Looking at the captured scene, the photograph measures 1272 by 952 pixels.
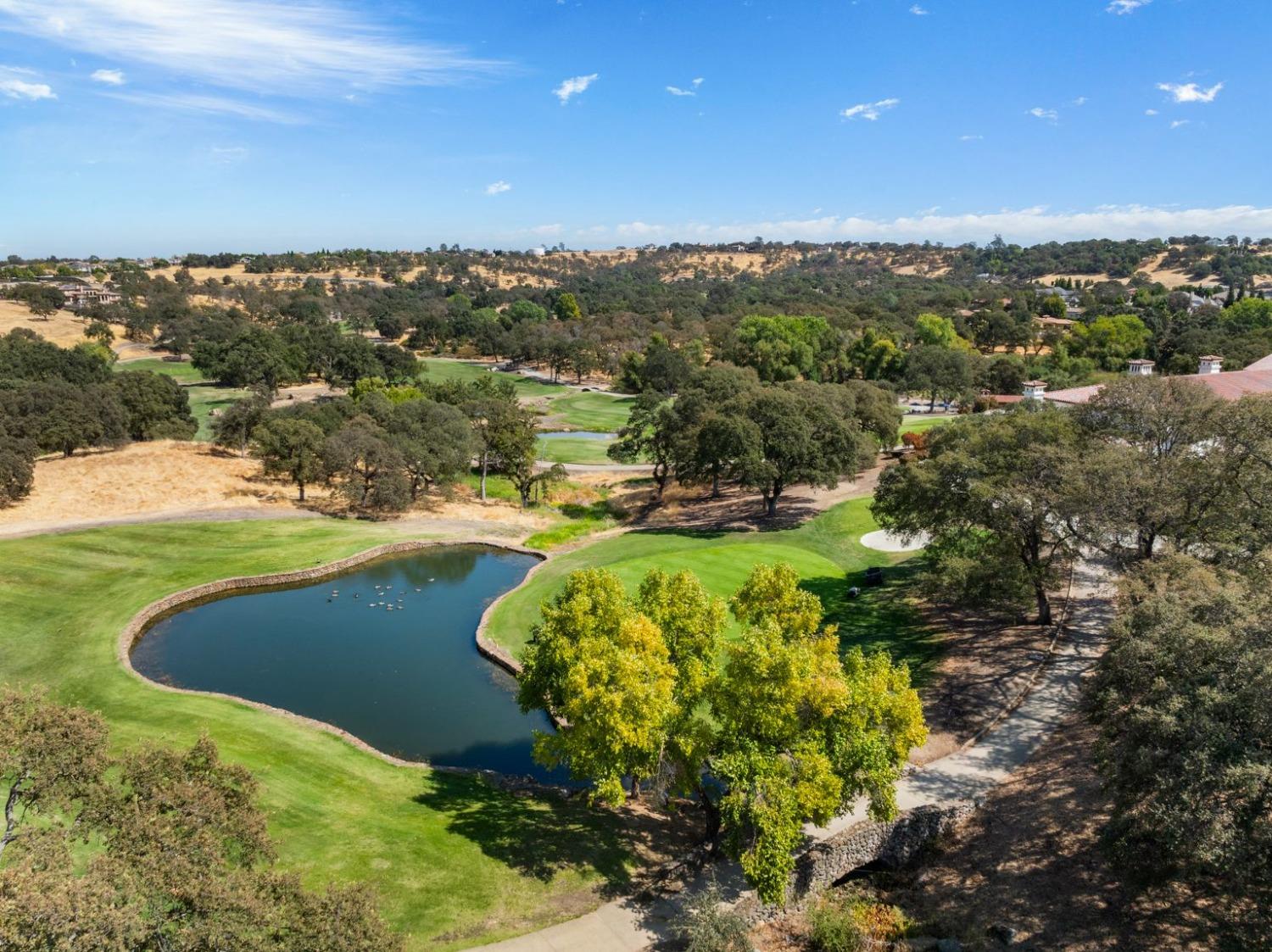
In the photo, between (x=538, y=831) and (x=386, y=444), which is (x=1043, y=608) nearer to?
(x=538, y=831)

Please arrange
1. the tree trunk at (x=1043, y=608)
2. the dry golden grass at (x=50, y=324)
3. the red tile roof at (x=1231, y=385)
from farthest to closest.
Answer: the dry golden grass at (x=50, y=324), the red tile roof at (x=1231, y=385), the tree trunk at (x=1043, y=608)

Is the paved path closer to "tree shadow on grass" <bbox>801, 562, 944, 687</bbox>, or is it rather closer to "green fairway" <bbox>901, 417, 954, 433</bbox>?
"tree shadow on grass" <bbox>801, 562, 944, 687</bbox>

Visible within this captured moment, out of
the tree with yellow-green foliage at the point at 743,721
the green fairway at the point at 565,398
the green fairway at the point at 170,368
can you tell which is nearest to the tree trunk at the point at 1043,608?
the tree with yellow-green foliage at the point at 743,721

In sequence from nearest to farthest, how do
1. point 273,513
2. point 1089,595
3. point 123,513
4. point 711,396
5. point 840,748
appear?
point 840,748, point 1089,595, point 123,513, point 273,513, point 711,396

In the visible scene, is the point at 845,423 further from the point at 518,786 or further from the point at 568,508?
the point at 518,786

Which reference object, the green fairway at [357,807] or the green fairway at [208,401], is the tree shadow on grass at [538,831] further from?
the green fairway at [208,401]

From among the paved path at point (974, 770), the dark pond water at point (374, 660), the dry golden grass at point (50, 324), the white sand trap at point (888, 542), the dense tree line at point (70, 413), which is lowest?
the dark pond water at point (374, 660)

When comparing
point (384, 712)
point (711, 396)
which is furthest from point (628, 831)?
point (711, 396)

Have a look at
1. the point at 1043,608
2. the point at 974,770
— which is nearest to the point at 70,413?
the point at 974,770
